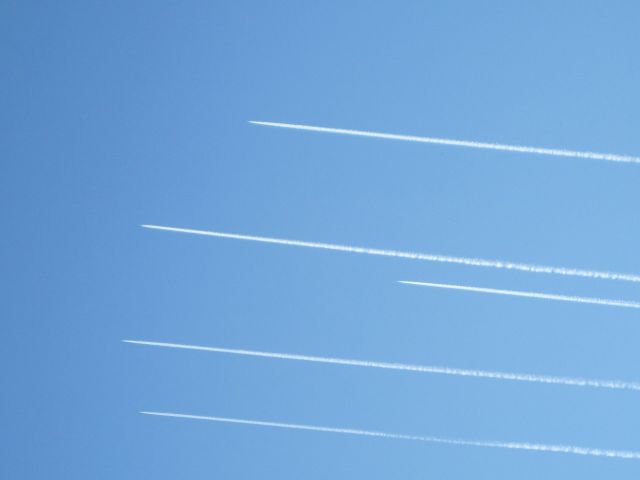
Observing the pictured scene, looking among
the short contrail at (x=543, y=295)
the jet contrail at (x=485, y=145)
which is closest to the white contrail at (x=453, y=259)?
the short contrail at (x=543, y=295)

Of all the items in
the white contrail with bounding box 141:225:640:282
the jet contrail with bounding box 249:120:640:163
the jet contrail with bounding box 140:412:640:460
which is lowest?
the jet contrail with bounding box 140:412:640:460

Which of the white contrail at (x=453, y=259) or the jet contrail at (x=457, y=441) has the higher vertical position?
the white contrail at (x=453, y=259)

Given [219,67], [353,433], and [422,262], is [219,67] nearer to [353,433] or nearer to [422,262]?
[422,262]

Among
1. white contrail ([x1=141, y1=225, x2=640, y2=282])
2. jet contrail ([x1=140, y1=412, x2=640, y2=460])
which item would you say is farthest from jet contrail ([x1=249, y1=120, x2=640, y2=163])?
jet contrail ([x1=140, y1=412, x2=640, y2=460])

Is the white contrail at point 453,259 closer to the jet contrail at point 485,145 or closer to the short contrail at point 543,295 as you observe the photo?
the short contrail at point 543,295

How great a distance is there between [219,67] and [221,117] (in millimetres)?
70

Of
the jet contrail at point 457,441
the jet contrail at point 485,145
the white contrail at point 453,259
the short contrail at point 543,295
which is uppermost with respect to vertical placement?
the jet contrail at point 485,145

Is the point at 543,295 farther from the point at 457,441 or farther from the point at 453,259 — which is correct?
the point at 457,441

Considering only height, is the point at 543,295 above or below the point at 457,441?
above

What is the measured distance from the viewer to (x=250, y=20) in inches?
49.3

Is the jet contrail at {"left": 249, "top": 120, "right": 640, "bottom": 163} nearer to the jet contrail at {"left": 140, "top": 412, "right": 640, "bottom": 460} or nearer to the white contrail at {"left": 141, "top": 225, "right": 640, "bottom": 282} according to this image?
the white contrail at {"left": 141, "top": 225, "right": 640, "bottom": 282}

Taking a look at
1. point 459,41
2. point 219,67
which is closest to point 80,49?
point 219,67

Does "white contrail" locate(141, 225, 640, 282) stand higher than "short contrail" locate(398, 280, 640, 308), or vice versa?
"white contrail" locate(141, 225, 640, 282)

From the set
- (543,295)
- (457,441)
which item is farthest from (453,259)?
(457,441)
